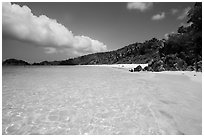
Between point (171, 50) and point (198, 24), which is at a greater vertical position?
point (198, 24)

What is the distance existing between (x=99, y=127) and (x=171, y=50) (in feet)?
126

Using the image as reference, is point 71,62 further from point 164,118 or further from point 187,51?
point 164,118

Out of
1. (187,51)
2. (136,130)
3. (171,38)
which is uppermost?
(171,38)

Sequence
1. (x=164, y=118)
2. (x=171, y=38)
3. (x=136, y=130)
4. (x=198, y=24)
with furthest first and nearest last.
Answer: (x=171, y=38) → (x=198, y=24) → (x=164, y=118) → (x=136, y=130)

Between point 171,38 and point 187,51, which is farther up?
point 171,38

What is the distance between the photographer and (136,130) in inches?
200

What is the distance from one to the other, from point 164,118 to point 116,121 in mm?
1696

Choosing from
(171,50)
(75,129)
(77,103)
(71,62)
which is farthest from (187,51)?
(71,62)

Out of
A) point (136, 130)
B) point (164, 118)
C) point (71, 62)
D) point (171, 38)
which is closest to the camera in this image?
point (136, 130)

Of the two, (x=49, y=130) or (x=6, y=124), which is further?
(x=6, y=124)

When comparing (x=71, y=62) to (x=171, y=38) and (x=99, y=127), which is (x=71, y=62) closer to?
(x=171, y=38)

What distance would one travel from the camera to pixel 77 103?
821cm

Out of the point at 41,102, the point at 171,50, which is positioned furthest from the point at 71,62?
the point at 41,102

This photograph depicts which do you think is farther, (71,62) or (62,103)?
(71,62)
